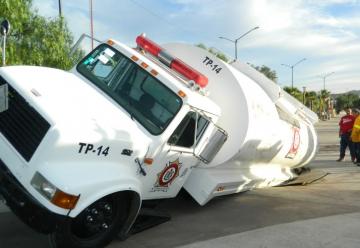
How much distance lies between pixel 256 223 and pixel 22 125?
12.5ft

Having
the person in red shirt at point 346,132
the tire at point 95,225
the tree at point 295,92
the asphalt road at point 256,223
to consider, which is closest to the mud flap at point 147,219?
the asphalt road at point 256,223

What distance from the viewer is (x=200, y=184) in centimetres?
757

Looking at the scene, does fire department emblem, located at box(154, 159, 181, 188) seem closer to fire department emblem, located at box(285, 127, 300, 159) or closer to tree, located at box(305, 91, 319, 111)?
fire department emblem, located at box(285, 127, 300, 159)

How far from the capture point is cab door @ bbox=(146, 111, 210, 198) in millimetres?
6543

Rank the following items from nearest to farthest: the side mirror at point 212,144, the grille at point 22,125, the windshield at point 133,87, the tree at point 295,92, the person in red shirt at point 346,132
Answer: the grille at point 22,125 → the windshield at point 133,87 → the side mirror at point 212,144 → the person in red shirt at point 346,132 → the tree at point 295,92

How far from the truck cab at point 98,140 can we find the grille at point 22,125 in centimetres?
1

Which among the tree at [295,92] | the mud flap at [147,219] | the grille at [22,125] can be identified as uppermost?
the tree at [295,92]

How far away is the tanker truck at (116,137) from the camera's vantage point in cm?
529

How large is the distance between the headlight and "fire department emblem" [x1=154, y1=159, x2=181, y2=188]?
1.66 meters

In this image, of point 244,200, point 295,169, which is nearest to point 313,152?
point 295,169

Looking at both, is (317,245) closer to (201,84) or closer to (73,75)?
(201,84)

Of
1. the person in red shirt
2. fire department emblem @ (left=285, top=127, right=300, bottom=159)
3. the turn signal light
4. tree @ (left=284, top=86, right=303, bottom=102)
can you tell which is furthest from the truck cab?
tree @ (left=284, top=86, right=303, bottom=102)

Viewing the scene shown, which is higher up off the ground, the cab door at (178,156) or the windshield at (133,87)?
the windshield at (133,87)

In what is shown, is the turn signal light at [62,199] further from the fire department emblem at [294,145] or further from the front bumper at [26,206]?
the fire department emblem at [294,145]
